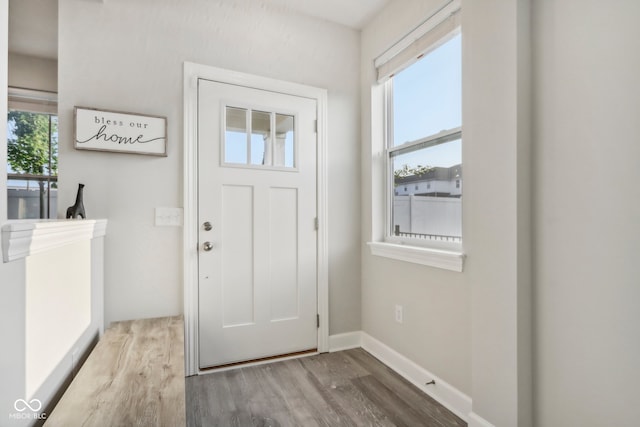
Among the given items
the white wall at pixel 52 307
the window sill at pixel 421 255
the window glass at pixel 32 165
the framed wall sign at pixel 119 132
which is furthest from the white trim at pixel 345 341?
the window glass at pixel 32 165

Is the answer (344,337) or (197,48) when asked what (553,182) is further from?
(197,48)

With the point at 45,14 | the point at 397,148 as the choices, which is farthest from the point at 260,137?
the point at 45,14

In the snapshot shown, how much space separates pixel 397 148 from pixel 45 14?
2554 millimetres

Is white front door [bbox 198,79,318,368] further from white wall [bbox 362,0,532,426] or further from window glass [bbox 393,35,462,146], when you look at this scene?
white wall [bbox 362,0,532,426]

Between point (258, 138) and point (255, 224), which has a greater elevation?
point (258, 138)

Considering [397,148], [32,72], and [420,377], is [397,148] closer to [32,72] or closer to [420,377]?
[420,377]

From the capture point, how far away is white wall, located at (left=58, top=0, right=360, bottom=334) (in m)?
1.95

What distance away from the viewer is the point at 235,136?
7.70 ft

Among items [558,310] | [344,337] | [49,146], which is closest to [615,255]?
[558,310]

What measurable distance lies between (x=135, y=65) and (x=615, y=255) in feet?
8.78

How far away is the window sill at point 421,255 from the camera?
177cm

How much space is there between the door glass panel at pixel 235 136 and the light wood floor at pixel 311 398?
1508mm

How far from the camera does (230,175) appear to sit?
2309mm

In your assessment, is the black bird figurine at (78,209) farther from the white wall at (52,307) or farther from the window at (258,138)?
the window at (258,138)
